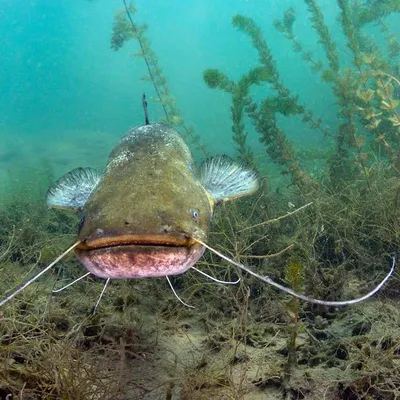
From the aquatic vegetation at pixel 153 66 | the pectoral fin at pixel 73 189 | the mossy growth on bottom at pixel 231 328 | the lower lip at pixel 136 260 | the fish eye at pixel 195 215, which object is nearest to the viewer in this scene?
the lower lip at pixel 136 260

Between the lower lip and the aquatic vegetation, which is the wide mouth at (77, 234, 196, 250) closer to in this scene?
the lower lip

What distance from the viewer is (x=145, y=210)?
1934 millimetres

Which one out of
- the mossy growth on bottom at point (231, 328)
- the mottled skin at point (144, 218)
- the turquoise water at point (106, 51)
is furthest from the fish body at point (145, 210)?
the turquoise water at point (106, 51)

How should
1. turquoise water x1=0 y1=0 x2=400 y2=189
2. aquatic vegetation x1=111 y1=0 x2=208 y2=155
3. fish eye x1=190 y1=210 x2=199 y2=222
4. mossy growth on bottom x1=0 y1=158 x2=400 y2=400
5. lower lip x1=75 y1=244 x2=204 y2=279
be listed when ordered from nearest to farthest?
lower lip x1=75 y1=244 x2=204 y2=279
mossy growth on bottom x1=0 y1=158 x2=400 y2=400
fish eye x1=190 y1=210 x2=199 y2=222
aquatic vegetation x1=111 y1=0 x2=208 y2=155
turquoise water x1=0 y1=0 x2=400 y2=189

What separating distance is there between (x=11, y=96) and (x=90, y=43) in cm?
4107

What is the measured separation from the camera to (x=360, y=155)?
14.0 ft

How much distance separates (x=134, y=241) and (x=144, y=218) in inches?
5.8

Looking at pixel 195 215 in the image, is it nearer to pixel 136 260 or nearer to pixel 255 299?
pixel 136 260

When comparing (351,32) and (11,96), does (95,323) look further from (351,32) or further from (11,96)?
(11,96)

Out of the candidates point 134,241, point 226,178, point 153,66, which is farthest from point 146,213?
point 153,66

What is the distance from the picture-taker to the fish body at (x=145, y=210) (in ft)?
5.85

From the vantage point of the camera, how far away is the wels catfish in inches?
69.9

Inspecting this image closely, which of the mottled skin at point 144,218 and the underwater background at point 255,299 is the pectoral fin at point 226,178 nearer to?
the underwater background at point 255,299

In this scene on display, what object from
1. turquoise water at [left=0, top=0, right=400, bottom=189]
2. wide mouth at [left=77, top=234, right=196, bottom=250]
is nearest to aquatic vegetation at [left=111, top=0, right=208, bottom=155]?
wide mouth at [left=77, top=234, right=196, bottom=250]
